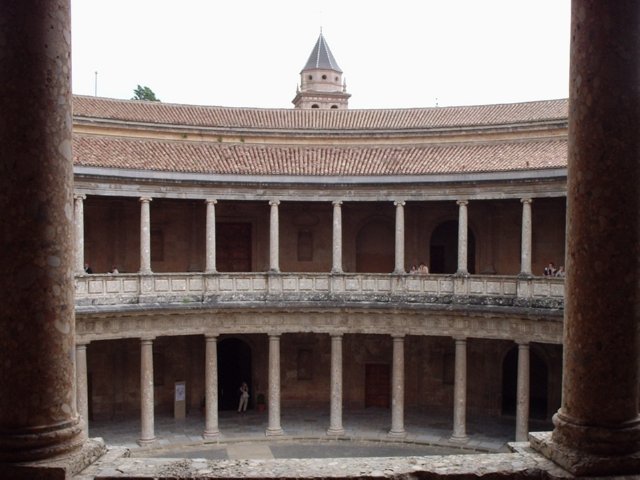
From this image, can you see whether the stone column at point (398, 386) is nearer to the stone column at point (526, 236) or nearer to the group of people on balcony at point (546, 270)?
the group of people on balcony at point (546, 270)

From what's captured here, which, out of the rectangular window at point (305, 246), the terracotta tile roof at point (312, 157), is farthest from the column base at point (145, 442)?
the rectangular window at point (305, 246)

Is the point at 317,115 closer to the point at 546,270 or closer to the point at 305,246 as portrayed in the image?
the point at 305,246

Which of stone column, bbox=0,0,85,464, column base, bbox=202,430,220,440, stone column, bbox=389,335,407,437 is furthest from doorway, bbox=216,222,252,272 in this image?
stone column, bbox=0,0,85,464

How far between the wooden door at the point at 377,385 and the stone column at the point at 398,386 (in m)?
4.61

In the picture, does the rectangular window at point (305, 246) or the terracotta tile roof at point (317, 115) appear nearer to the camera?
the terracotta tile roof at point (317, 115)

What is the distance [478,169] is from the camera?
25.6 meters

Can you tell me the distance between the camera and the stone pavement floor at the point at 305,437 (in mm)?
24281

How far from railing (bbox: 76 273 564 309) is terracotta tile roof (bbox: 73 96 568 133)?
8.10 m

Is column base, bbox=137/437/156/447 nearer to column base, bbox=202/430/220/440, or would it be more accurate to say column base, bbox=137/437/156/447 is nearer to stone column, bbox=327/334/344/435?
A: column base, bbox=202/430/220/440

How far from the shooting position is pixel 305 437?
84.6 ft

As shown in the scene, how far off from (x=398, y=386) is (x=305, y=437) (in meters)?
4.01

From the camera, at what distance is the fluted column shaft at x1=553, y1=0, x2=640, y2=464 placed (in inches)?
237

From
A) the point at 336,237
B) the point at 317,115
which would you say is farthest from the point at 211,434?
the point at 317,115

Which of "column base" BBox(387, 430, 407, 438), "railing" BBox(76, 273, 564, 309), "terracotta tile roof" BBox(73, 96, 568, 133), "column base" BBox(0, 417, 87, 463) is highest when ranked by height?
"terracotta tile roof" BBox(73, 96, 568, 133)
